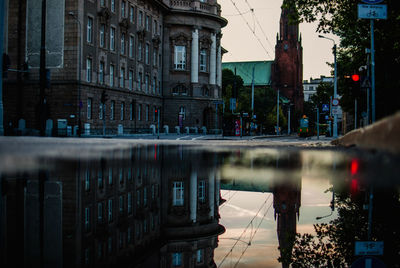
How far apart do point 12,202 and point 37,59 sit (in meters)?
44.8

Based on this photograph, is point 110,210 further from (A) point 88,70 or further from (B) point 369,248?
(A) point 88,70

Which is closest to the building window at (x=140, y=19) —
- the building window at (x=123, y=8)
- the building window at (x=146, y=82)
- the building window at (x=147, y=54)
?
the building window at (x=147, y=54)

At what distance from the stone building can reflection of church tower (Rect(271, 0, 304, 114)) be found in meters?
60.6

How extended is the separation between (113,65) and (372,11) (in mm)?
40714

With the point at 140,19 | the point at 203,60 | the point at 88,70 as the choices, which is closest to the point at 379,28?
the point at 88,70

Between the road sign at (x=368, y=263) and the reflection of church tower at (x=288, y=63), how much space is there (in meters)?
132

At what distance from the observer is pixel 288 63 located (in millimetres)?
135875

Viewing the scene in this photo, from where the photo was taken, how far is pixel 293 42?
133750mm

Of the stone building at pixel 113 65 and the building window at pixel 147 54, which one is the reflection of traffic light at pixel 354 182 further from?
the building window at pixel 147 54

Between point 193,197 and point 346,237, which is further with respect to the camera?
point 193,197

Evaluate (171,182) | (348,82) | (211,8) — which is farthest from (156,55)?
(171,182)

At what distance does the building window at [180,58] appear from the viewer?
70375 millimetres

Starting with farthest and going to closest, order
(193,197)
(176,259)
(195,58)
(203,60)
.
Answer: (203,60)
(195,58)
(193,197)
(176,259)

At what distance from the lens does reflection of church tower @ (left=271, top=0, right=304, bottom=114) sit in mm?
133750
